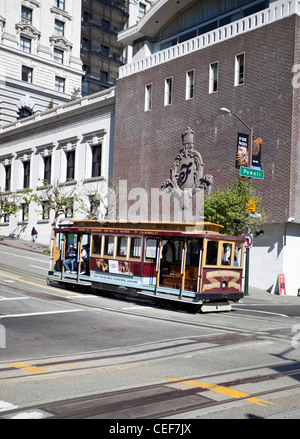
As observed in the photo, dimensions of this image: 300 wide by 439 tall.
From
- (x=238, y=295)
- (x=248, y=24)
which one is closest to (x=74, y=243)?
(x=238, y=295)

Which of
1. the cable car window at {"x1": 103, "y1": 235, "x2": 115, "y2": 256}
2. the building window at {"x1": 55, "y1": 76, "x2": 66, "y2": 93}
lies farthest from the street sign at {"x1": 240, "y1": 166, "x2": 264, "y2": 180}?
the building window at {"x1": 55, "y1": 76, "x2": 66, "y2": 93}

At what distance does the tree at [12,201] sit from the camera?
50741mm

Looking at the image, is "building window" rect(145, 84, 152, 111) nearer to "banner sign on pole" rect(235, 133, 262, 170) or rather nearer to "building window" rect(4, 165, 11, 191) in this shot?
"banner sign on pole" rect(235, 133, 262, 170)

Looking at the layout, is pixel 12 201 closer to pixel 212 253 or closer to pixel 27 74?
pixel 27 74

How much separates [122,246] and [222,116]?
1547 cm

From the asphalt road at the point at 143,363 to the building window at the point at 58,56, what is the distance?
5805 centimetres

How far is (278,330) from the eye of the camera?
47.7ft

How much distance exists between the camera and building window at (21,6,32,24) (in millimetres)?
66000

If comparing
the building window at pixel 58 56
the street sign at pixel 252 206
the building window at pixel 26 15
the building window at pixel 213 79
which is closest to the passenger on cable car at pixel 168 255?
the street sign at pixel 252 206

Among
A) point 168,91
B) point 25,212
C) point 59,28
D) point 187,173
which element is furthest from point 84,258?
point 59,28

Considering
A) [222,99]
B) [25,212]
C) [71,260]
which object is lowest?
[71,260]

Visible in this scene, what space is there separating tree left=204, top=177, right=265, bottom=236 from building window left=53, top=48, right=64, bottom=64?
48949 mm

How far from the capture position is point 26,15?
218 ft

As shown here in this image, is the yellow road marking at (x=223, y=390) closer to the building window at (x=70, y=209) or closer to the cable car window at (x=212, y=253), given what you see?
the cable car window at (x=212, y=253)
